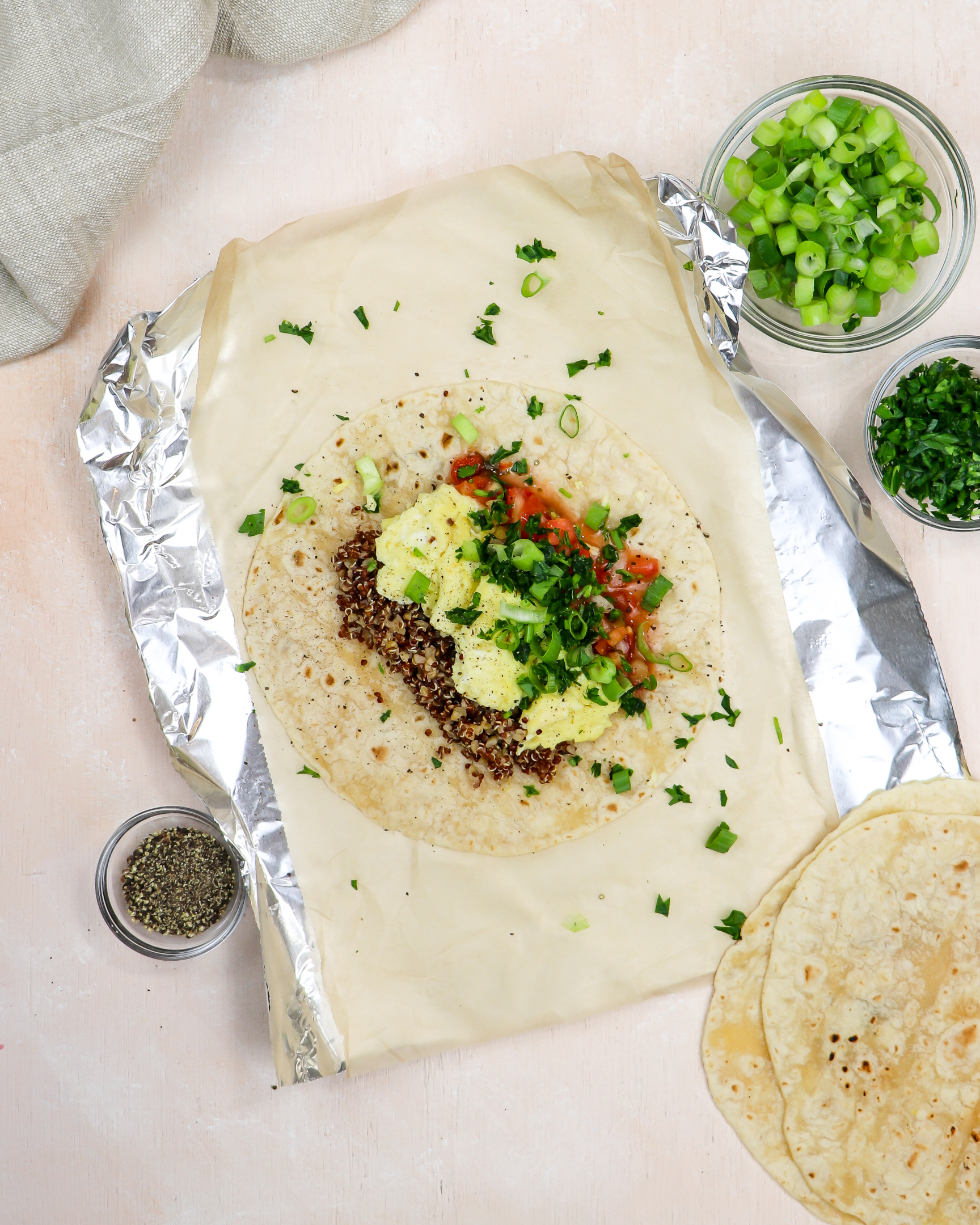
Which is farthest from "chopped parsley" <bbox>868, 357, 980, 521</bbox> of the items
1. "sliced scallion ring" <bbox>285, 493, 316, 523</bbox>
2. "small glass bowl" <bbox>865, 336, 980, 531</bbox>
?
"sliced scallion ring" <bbox>285, 493, 316, 523</bbox>

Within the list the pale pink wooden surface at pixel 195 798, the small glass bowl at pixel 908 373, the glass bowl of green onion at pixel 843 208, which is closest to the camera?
the glass bowl of green onion at pixel 843 208

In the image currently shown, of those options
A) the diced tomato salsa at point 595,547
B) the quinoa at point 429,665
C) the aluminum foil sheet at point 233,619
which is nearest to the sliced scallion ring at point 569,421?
the diced tomato salsa at point 595,547

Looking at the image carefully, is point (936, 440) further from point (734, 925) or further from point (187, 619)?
point (187, 619)

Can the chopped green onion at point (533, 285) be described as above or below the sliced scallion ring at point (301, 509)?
above

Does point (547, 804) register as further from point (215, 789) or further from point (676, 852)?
point (215, 789)

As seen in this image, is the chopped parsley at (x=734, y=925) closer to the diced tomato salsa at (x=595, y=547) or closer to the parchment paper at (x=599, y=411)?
the parchment paper at (x=599, y=411)

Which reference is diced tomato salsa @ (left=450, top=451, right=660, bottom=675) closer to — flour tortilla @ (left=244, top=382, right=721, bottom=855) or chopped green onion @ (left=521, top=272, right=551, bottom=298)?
flour tortilla @ (left=244, top=382, right=721, bottom=855)

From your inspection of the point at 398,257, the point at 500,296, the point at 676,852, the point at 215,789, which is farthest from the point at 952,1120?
the point at 398,257
